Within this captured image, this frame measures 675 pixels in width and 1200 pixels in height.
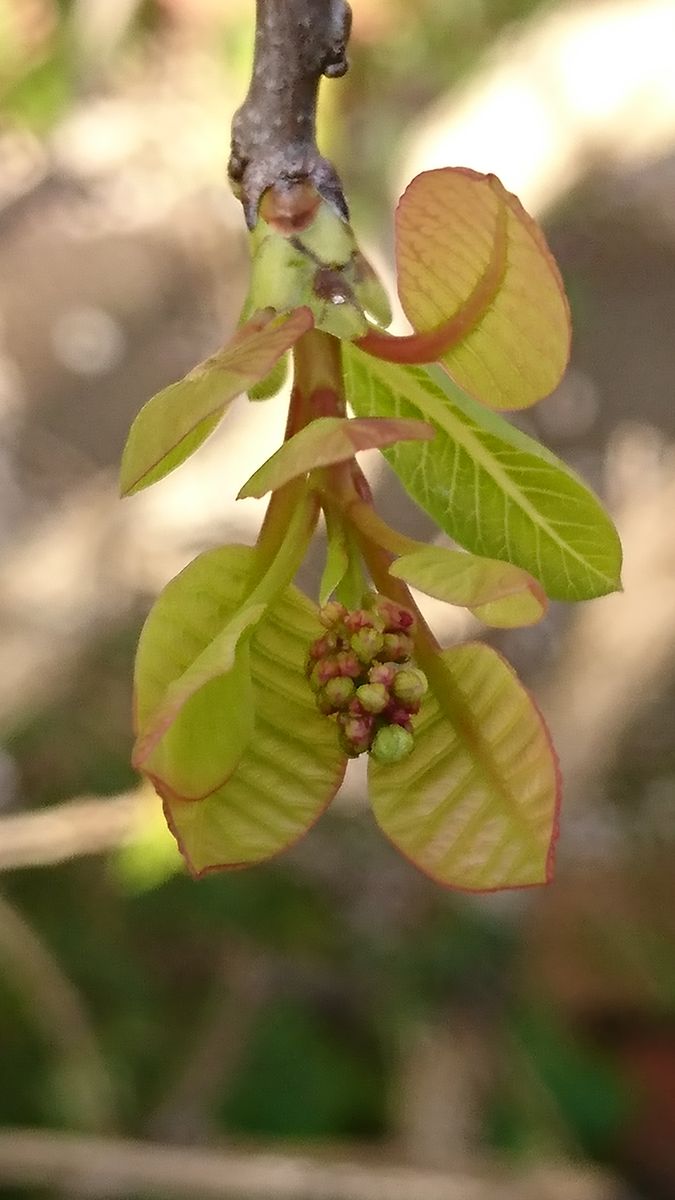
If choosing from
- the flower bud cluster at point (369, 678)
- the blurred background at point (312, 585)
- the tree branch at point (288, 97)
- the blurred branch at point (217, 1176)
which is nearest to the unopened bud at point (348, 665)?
the flower bud cluster at point (369, 678)

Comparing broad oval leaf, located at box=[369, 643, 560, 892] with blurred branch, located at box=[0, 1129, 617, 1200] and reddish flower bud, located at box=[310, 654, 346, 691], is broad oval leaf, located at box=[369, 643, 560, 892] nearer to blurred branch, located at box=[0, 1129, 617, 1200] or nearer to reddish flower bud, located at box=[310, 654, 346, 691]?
reddish flower bud, located at box=[310, 654, 346, 691]

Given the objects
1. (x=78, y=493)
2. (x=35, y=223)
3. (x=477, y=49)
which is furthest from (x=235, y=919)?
(x=477, y=49)

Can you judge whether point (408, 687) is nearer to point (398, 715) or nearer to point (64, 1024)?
point (398, 715)

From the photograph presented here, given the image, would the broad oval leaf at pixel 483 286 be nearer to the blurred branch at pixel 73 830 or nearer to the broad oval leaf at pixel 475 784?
the broad oval leaf at pixel 475 784

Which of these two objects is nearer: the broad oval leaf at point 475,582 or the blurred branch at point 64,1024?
the broad oval leaf at point 475,582

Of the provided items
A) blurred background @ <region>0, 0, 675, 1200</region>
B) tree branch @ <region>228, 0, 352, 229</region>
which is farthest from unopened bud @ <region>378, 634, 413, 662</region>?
blurred background @ <region>0, 0, 675, 1200</region>

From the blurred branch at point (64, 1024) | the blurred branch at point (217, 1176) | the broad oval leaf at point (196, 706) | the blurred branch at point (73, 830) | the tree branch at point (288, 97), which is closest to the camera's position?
the broad oval leaf at point (196, 706)

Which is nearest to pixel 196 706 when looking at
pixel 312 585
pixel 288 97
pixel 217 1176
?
pixel 288 97
